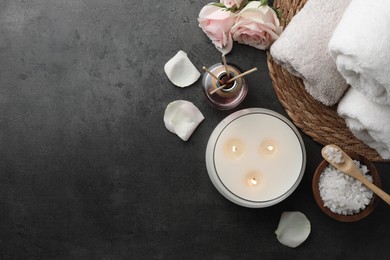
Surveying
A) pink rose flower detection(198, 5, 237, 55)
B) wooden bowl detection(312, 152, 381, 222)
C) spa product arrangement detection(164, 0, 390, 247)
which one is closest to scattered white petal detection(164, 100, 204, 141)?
spa product arrangement detection(164, 0, 390, 247)

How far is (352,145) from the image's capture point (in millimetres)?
878

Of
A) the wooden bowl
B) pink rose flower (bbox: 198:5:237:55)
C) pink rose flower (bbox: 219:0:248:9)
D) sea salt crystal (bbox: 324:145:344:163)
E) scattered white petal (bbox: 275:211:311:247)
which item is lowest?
scattered white petal (bbox: 275:211:311:247)

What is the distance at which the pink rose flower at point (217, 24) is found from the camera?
2.88ft

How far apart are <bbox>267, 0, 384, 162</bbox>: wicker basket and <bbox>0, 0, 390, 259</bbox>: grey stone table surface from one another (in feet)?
0.27

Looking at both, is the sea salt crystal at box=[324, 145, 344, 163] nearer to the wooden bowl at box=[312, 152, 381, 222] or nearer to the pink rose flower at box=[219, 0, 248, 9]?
the wooden bowl at box=[312, 152, 381, 222]

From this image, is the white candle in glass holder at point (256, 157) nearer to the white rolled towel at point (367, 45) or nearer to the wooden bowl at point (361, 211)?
the wooden bowl at point (361, 211)

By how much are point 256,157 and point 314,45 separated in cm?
22

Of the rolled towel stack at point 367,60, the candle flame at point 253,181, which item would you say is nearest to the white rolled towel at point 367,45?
the rolled towel stack at point 367,60

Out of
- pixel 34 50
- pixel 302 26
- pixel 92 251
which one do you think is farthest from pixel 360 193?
pixel 34 50

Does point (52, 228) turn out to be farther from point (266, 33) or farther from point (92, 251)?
point (266, 33)

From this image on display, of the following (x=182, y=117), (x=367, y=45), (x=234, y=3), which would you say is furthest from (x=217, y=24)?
(x=367, y=45)

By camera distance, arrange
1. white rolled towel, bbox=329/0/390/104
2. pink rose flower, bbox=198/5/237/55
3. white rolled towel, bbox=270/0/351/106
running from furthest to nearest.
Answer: pink rose flower, bbox=198/5/237/55 < white rolled towel, bbox=270/0/351/106 < white rolled towel, bbox=329/0/390/104

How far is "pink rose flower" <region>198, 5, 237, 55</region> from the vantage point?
878mm

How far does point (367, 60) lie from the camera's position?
664 mm
